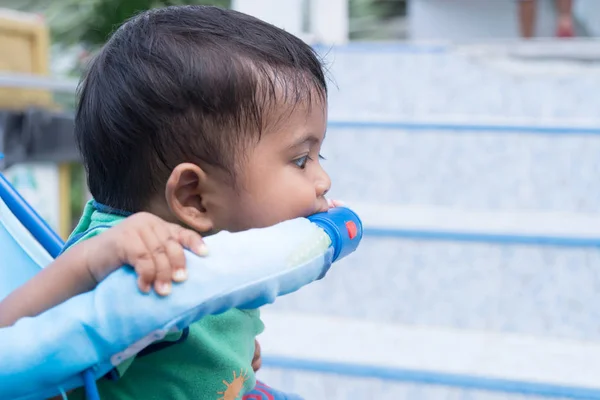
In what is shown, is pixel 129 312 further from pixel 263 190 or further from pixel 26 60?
pixel 26 60

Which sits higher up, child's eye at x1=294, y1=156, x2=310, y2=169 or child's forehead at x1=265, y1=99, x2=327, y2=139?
child's forehead at x1=265, y1=99, x2=327, y2=139

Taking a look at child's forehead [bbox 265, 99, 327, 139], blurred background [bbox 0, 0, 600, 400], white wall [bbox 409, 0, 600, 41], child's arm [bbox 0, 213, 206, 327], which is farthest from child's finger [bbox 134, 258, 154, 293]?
white wall [bbox 409, 0, 600, 41]

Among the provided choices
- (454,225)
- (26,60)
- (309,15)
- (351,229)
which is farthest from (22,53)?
(351,229)

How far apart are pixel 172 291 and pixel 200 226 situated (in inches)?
8.9

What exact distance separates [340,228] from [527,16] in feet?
10.7

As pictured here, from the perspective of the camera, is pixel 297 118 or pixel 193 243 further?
pixel 297 118

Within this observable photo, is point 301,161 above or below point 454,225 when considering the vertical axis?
above

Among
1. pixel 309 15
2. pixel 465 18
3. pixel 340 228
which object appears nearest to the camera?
pixel 340 228

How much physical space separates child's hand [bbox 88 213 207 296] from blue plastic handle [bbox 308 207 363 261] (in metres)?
0.12

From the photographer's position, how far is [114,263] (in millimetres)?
607

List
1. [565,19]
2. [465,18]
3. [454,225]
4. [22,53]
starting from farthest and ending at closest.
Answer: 1. [465,18]
2. [22,53]
3. [565,19]
4. [454,225]

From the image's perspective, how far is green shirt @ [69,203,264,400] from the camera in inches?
30.4

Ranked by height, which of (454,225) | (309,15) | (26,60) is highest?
(309,15)

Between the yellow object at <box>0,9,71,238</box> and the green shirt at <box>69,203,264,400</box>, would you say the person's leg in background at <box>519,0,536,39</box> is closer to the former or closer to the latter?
the yellow object at <box>0,9,71,238</box>
